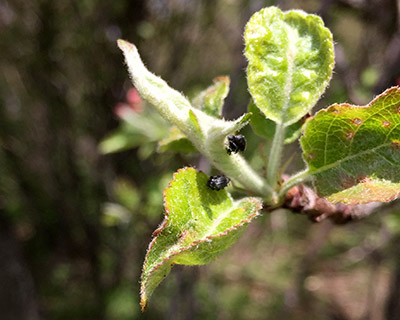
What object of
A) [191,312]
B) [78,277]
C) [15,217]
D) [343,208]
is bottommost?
[343,208]

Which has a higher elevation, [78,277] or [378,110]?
[78,277]

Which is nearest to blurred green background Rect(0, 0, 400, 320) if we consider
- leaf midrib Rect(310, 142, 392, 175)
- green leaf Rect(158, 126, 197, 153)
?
green leaf Rect(158, 126, 197, 153)

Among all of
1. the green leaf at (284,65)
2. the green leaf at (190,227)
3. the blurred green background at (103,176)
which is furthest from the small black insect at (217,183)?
the blurred green background at (103,176)

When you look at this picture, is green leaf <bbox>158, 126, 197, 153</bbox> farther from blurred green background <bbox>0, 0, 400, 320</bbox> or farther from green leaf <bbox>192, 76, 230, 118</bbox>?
blurred green background <bbox>0, 0, 400, 320</bbox>

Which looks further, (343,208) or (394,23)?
(394,23)

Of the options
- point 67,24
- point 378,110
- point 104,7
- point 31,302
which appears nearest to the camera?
point 378,110

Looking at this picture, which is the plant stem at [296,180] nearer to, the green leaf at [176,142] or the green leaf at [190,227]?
the green leaf at [190,227]

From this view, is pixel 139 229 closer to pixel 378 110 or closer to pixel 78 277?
pixel 78 277

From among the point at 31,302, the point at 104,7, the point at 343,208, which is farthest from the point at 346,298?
the point at 343,208
